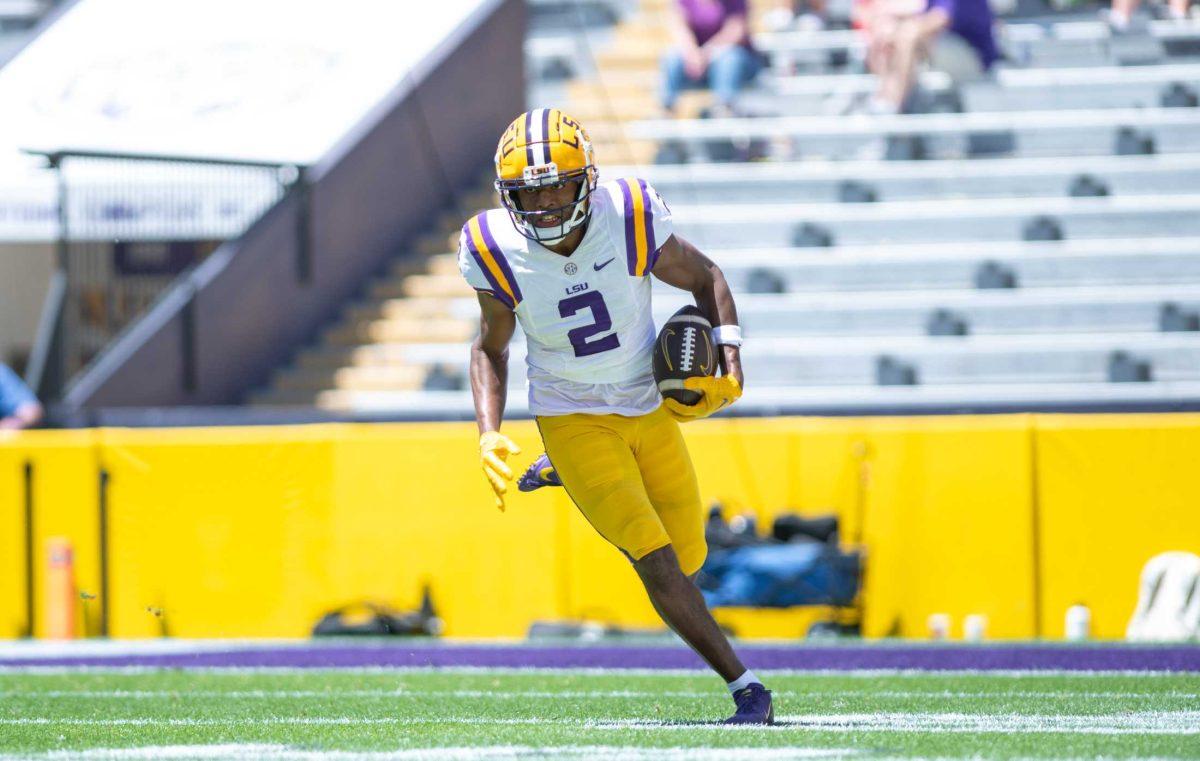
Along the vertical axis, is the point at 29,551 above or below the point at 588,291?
below

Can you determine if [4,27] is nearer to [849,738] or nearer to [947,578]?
[947,578]

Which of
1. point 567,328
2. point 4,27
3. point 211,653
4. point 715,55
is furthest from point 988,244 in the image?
point 4,27

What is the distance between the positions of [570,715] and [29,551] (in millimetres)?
5637

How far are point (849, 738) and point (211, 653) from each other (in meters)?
4.76

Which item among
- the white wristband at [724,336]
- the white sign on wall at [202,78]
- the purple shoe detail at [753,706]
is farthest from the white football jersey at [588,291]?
the white sign on wall at [202,78]

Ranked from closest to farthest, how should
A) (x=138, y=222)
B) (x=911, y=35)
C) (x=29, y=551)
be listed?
(x=29, y=551), (x=911, y=35), (x=138, y=222)

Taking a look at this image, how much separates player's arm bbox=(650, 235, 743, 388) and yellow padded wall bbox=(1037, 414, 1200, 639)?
13.5 feet

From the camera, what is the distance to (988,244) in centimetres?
1251

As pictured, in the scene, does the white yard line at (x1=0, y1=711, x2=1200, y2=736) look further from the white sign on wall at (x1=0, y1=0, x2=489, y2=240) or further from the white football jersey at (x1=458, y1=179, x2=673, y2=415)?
the white sign on wall at (x1=0, y1=0, x2=489, y2=240)

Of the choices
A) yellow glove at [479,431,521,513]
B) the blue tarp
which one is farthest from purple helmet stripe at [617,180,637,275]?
the blue tarp

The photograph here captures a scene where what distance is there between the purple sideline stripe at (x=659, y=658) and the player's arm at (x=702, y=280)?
7.67 feet

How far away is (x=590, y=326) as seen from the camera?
5.52 metres

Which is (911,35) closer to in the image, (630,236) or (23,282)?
(23,282)

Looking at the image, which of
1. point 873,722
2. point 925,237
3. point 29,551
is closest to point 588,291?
point 873,722
